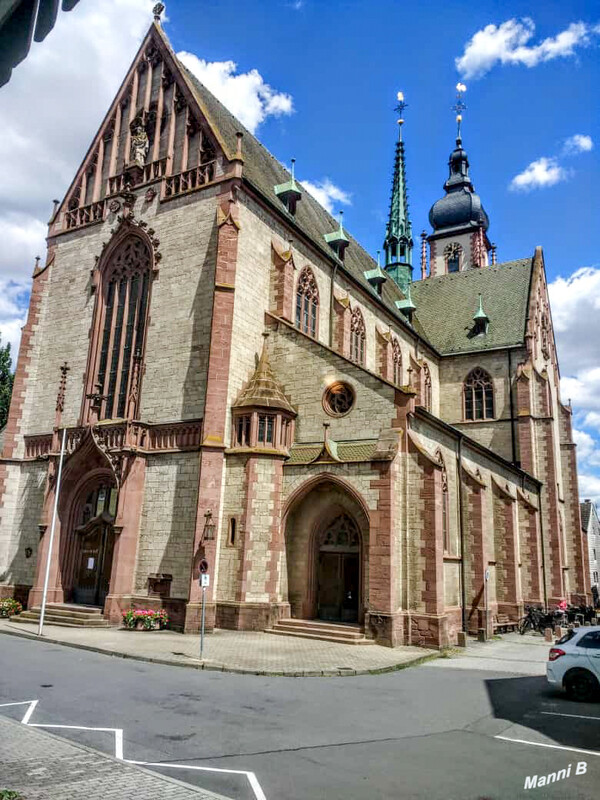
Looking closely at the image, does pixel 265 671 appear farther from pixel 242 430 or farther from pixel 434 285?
pixel 434 285

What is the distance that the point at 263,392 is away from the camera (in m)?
22.6

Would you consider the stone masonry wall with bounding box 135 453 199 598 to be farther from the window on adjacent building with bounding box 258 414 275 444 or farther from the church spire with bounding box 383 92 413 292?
the church spire with bounding box 383 92 413 292

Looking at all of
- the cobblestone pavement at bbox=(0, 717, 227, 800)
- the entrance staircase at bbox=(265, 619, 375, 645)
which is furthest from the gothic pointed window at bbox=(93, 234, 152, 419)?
the cobblestone pavement at bbox=(0, 717, 227, 800)

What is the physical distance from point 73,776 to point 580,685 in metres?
9.64

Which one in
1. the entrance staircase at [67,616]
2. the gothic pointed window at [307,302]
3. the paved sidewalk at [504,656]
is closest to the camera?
the paved sidewalk at [504,656]

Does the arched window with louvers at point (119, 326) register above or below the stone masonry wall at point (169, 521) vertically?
above

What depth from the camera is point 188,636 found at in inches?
774

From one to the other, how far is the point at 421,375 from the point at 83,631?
2479 cm

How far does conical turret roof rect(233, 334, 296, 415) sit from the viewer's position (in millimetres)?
22297

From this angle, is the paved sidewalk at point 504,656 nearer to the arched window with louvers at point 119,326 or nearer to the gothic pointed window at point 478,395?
the arched window with louvers at point 119,326

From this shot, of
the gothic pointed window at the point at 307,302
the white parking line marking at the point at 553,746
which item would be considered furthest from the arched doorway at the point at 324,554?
the white parking line marking at the point at 553,746

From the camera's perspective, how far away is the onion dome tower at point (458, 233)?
57.9 meters

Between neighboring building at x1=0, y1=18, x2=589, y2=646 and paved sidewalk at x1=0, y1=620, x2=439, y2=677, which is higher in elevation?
neighboring building at x1=0, y1=18, x2=589, y2=646

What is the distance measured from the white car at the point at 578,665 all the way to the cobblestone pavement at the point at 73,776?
870 centimetres
